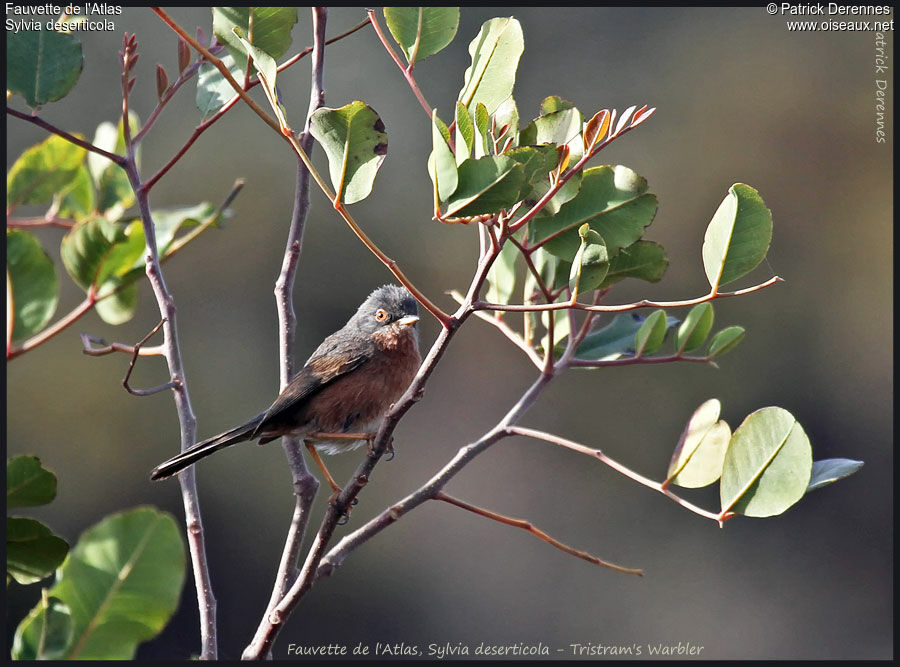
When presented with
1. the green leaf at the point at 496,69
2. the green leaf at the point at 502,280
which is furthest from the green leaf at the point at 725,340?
the green leaf at the point at 496,69

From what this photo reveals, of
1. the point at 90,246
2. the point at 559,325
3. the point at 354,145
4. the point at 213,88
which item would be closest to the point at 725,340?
the point at 559,325

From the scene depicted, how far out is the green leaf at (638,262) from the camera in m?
2.39

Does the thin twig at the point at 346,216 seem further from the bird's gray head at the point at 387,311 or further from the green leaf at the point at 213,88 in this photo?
the bird's gray head at the point at 387,311

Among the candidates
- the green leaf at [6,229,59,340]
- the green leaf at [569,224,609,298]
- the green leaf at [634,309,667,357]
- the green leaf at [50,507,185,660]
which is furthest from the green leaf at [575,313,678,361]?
the green leaf at [6,229,59,340]

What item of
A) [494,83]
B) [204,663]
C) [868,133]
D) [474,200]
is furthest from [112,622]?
[868,133]

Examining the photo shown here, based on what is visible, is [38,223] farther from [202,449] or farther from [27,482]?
[27,482]

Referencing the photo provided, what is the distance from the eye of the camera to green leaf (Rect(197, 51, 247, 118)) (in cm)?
268

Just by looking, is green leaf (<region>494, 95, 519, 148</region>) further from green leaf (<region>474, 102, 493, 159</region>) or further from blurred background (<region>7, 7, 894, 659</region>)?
blurred background (<region>7, 7, 894, 659</region>)

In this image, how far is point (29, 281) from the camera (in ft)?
8.59

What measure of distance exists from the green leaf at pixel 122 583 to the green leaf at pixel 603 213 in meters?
1.15

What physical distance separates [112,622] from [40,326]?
905 millimetres

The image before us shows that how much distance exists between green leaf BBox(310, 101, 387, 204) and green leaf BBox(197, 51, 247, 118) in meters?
0.73

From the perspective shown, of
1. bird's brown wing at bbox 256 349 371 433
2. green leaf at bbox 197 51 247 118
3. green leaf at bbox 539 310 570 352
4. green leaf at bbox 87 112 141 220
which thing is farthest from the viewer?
bird's brown wing at bbox 256 349 371 433

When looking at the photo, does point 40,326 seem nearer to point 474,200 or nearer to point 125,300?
point 125,300
